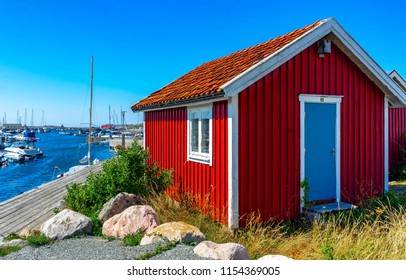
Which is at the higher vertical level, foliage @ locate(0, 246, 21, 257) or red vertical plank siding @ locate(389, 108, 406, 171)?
red vertical plank siding @ locate(389, 108, 406, 171)

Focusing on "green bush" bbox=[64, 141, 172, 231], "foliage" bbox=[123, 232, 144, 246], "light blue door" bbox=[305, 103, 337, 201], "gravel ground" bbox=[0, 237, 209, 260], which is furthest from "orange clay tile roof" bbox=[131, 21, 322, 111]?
"gravel ground" bbox=[0, 237, 209, 260]

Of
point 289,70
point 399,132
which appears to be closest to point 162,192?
point 289,70

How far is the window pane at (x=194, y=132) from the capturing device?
788 cm

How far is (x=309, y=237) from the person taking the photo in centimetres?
575

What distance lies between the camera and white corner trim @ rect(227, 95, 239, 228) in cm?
636

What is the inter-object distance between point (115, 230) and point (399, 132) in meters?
13.2

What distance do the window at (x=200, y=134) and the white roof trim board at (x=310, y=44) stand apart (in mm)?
1188

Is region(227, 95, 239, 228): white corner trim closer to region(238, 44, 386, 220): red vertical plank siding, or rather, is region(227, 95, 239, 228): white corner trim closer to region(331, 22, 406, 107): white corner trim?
region(238, 44, 386, 220): red vertical plank siding

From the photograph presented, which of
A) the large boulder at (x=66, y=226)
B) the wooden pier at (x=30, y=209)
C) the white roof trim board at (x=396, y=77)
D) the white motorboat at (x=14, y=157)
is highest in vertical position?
the white roof trim board at (x=396, y=77)

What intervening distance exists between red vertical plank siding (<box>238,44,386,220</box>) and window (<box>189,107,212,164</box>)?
1044mm

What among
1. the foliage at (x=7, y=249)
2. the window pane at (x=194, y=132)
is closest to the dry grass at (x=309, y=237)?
the window pane at (x=194, y=132)

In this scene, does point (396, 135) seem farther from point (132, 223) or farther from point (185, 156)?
point (132, 223)

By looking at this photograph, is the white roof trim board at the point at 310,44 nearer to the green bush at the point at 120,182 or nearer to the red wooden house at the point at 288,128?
the red wooden house at the point at 288,128
